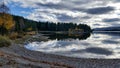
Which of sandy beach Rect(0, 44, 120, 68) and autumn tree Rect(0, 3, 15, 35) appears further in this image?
autumn tree Rect(0, 3, 15, 35)

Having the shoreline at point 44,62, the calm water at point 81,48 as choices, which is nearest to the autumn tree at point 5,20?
the calm water at point 81,48

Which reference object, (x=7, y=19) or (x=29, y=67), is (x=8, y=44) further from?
(x=7, y=19)

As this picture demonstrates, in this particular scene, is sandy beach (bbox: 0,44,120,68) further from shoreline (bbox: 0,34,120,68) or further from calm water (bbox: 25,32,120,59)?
calm water (bbox: 25,32,120,59)

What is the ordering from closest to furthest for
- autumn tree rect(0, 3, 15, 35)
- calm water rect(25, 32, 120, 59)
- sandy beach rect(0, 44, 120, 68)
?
sandy beach rect(0, 44, 120, 68) → calm water rect(25, 32, 120, 59) → autumn tree rect(0, 3, 15, 35)

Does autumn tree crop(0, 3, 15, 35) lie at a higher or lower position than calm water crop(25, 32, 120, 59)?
higher

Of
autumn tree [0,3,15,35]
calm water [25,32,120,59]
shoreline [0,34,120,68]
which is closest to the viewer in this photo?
shoreline [0,34,120,68]

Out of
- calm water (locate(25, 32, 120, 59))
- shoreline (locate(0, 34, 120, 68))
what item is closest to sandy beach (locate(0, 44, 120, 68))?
shoreline (locate(0, 34, 120, 68))

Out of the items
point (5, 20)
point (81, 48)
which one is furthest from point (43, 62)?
point (5, 20)

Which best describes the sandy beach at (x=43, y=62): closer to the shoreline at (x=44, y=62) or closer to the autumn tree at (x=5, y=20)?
the shoreline at (x=44, y=62)

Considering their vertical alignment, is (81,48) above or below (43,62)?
below

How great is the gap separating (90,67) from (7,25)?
5470cm

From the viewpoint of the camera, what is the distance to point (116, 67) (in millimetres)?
25844

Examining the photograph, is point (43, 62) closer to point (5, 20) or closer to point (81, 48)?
point (81, 48)

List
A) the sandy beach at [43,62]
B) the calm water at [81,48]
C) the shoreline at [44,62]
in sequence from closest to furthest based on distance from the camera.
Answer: the sandy beach at [43,62] < the shoreline at [44,62] < the calm water at [81,48]
